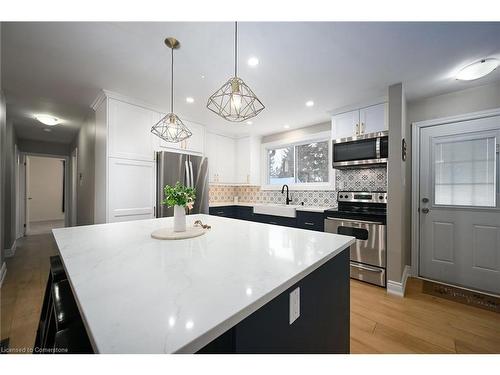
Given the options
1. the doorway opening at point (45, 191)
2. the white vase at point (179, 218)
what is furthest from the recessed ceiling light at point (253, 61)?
the doorway opening at point (45, 191)

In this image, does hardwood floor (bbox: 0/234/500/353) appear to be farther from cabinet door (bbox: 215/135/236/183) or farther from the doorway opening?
the doorway opening

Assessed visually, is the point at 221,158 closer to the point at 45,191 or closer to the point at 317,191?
the point at 317,191

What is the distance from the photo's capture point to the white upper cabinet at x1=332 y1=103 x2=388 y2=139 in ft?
8.53

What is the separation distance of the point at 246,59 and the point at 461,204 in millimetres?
3038

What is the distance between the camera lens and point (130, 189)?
107 inches

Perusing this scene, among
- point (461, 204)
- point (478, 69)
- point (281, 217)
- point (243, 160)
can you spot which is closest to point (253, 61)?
point (478, 69)

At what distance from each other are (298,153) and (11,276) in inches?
189

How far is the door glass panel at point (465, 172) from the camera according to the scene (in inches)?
94.5

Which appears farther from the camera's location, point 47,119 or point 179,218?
point 47,119

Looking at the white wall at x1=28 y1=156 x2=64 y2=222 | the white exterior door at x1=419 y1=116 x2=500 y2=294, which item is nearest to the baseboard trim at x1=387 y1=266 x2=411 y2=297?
the white exterior door at x1=419 y1=116 x2=500 y2=294

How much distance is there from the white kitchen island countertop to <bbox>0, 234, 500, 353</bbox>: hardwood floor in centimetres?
104

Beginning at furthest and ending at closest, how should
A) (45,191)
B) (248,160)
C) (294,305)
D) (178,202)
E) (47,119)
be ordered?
1. (45,191)
2. (248,160)
3. (47,119)
4. (178,202)
5. (294,305)
